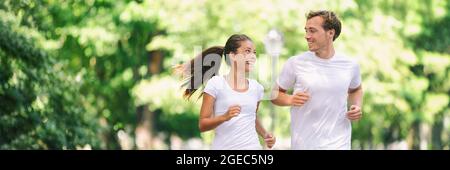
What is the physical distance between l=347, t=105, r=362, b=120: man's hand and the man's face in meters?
0.53

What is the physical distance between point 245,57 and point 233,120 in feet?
1.54

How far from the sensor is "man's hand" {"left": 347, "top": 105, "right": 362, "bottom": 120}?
782 centimetres

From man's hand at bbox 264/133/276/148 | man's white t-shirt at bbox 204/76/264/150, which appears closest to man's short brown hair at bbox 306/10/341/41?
man's white t-shirt at bbox 204/76/264/150

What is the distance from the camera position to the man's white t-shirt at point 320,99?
7.96 m

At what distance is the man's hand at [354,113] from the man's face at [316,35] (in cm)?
53

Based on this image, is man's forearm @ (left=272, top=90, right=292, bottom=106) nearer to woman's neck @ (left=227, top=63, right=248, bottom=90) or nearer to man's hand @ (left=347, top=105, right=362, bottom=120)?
woman's neck @ (left=227, top=63, right=248, bottom=90)

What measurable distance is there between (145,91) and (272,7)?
3.89 metres

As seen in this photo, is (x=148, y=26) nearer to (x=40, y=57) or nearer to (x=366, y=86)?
(x=366, y=86)

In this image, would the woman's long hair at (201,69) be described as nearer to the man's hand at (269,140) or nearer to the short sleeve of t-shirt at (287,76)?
the short sleeve of t-shirt at (287,76)

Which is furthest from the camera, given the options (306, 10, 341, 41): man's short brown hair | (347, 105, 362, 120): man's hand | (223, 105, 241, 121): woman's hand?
(306, 10, 341, 41): man's short brown hair

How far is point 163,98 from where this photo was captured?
24.6m

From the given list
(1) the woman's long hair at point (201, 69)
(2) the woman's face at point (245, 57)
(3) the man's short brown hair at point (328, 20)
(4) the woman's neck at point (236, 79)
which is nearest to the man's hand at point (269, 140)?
(4) the woman's neck at point (236, 79)

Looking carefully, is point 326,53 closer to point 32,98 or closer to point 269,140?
point 269,140

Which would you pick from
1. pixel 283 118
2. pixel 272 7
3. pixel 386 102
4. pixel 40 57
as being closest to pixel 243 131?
pixel 40 57
